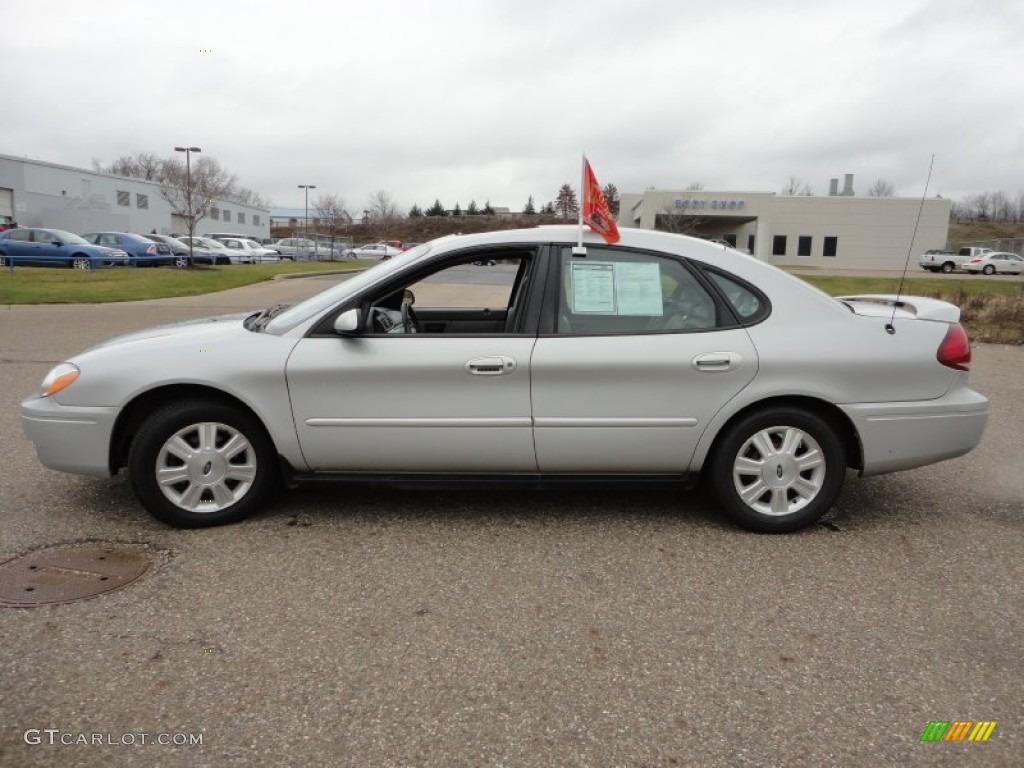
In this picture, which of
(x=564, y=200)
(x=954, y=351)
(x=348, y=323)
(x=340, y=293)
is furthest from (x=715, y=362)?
(x=564, y=200)

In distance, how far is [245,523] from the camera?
4.16 m

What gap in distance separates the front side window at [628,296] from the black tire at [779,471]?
1.99 feet

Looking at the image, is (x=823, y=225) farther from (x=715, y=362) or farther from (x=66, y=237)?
(x=715, y=362)

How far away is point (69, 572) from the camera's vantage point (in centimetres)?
354

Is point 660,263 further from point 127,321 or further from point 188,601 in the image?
point 127,321

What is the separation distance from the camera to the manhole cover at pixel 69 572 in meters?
3.31

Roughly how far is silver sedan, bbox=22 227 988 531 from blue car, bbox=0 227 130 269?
26.8m

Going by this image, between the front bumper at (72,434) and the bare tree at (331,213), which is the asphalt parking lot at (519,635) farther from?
the bare tree at (331,213)

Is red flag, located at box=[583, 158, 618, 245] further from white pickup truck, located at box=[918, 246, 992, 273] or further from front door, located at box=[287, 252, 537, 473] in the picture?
white pickup truck, located at box=[918, 246, 992, 273]

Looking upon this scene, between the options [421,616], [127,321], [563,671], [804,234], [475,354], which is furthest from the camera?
[804,234]

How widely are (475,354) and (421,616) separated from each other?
137 cm

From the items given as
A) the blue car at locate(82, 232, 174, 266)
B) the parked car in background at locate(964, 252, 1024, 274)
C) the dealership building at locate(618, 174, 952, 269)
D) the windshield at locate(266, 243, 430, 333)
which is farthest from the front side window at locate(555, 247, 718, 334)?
the dealership building at locate(618, 174, 952, 269)

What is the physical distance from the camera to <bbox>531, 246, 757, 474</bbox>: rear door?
397cm

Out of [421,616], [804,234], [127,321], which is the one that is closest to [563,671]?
[421,616]
